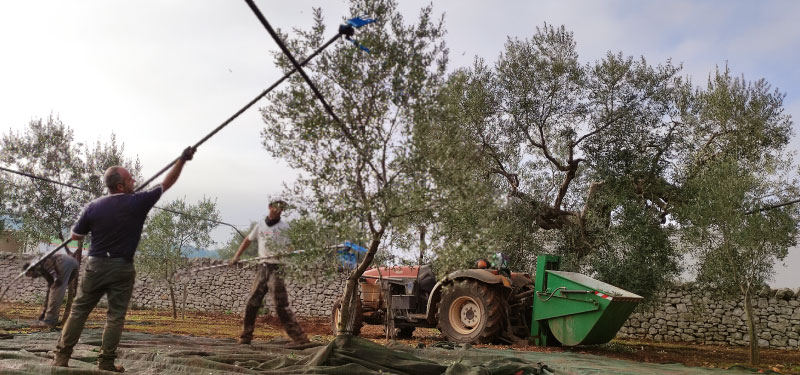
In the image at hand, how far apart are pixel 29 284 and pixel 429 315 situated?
1858cm

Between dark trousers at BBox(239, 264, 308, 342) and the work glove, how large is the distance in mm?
2444

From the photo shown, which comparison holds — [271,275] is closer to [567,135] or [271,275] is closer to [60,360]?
[60,360]

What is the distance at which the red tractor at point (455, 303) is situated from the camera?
36.0 ft

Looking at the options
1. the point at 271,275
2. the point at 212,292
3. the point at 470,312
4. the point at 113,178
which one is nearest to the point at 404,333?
the point at 470,312

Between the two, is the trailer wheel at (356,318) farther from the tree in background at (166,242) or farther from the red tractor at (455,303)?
the tree in background at (166,242)

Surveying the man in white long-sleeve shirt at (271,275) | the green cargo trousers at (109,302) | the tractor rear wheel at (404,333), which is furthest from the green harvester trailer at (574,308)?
the green cargo trousers at (109,302)

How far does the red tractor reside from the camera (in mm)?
10961

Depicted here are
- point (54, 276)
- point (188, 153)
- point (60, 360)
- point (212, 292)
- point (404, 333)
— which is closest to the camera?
point (60, 360)

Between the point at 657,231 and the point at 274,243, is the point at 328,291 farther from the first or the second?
the point at 274,243

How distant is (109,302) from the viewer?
18.2 feet

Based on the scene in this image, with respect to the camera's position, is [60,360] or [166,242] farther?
[166,242]

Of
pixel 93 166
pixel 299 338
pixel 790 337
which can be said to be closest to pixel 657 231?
pixel 790 337

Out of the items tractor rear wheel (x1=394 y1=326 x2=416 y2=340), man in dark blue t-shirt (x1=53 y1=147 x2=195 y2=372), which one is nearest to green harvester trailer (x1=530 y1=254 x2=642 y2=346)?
tractor rear wheel (x1=394 y1=326 x2=416 y2=340)

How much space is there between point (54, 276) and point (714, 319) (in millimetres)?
15758
